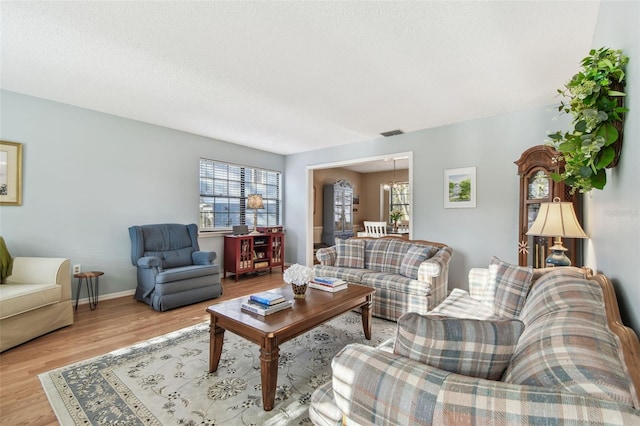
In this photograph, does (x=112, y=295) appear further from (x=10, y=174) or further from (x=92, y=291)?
(x=10, y=174)

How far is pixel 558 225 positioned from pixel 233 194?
15.6 ft

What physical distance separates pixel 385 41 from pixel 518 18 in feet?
2.87

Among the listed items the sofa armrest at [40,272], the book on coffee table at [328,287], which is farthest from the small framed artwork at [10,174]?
the book on coffee table at [328,287]

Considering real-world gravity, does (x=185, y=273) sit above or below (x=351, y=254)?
below

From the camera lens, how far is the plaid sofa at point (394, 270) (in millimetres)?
3061

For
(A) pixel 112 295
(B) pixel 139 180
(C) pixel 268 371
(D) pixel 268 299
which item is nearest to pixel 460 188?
(D) pixel 268 299

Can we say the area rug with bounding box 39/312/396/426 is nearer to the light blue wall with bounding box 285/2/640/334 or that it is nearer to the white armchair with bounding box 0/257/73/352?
the white armchair with bounding box 0/257/73/352

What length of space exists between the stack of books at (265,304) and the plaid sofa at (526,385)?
0.94 metres

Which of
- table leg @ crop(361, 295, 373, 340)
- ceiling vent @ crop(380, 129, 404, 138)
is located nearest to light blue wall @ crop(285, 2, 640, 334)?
ceiling vent @ crop(380, 129, 404, 138)

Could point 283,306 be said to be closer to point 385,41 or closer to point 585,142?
point 585,142

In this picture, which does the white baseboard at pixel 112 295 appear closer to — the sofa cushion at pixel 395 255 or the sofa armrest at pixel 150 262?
the sofa armrest at pixel 150 262

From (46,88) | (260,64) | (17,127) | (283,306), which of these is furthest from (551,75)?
(17,127)

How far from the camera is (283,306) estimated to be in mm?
2111

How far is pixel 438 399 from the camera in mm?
745
